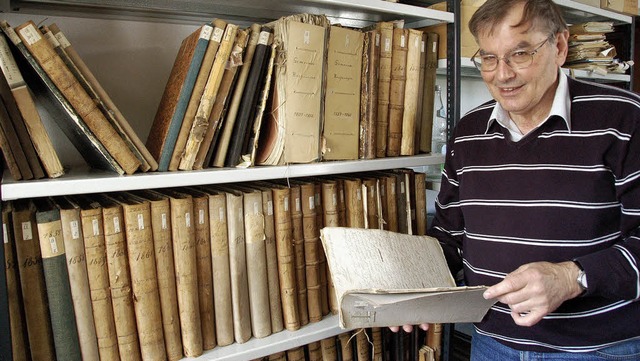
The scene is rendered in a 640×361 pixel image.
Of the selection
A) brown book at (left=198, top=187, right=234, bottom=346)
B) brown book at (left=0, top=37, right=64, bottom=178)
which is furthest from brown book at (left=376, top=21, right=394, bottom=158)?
brown book at (left=0, top=37, right=64, bottom=178)

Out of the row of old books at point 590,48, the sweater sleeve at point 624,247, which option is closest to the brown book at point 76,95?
the sweater sleeve at point 624,247

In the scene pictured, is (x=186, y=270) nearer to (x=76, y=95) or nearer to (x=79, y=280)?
(x=79, y=280)

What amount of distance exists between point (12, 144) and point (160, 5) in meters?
0.57

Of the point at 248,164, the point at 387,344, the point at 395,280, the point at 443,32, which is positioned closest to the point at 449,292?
the point at 395,280

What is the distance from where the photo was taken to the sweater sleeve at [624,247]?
0.89m

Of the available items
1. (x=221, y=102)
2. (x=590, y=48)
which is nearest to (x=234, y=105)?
(x=221, y=102)

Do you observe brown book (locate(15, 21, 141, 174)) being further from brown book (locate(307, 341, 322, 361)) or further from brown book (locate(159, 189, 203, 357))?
brown book (locate(307, 341, 322, 361))

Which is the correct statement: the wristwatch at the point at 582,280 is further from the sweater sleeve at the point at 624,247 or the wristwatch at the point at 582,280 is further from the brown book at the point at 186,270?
the brown book at the point at 186,270

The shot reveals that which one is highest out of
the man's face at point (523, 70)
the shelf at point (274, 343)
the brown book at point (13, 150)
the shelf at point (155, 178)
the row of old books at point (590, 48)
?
the row of old books at point (590, 48)

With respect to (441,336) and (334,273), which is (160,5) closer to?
(334,273)

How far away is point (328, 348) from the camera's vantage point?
136 cm

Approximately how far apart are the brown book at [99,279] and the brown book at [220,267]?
0.23 m

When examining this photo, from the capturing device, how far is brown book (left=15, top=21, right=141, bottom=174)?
2.86 feet

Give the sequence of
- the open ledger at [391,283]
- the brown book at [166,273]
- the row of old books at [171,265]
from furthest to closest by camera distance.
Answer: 1. the brown book at [166,273]
2. the row of old books at [171,265]
3. the open ledger at [391,283]
